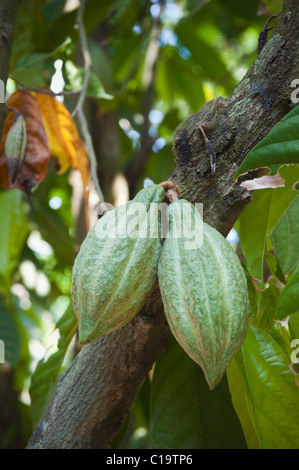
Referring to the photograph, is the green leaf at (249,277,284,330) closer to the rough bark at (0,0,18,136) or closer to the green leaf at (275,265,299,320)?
the green leaf at (275,265,299,320)

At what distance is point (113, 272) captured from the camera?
68 centimetres

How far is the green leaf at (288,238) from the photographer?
0.83 metres

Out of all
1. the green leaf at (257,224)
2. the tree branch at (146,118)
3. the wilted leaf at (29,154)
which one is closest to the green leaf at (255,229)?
the green leaf at (257,224)

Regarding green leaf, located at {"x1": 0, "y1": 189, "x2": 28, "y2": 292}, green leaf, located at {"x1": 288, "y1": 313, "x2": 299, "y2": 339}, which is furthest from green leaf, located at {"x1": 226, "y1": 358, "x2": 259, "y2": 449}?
green leaf, located at {"x1": 0, "y1": 189, "x2": 28, "y2": 292}

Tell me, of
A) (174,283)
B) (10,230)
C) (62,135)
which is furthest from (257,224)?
(10,230)

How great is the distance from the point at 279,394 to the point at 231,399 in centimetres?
10

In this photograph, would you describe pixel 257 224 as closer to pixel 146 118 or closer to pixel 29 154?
pixel 29 154

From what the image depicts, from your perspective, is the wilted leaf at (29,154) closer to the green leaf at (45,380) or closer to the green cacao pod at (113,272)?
the green leaf at (45,380)

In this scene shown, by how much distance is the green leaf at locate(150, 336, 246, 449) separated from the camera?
894mm

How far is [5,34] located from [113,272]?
1.87 feet

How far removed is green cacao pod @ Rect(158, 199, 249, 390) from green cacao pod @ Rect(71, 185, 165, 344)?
0.10 feet

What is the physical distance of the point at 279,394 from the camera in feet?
2.82

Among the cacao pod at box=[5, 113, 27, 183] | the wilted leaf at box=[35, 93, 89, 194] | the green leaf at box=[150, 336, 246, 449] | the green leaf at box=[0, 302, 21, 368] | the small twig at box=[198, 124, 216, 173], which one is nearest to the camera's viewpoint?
the small twig at box=[198, 124, 216, 173]
